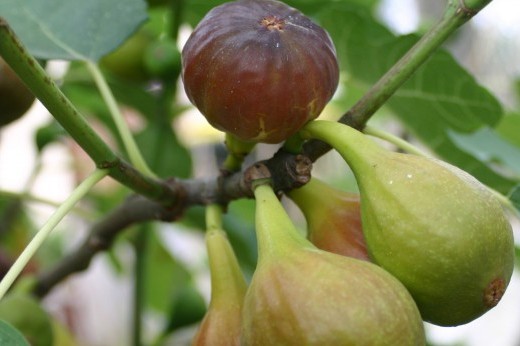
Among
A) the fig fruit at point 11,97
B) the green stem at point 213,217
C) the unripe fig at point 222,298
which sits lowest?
the fig fruit at point 11,97

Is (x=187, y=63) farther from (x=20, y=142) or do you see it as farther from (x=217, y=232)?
(x=20, y=142)

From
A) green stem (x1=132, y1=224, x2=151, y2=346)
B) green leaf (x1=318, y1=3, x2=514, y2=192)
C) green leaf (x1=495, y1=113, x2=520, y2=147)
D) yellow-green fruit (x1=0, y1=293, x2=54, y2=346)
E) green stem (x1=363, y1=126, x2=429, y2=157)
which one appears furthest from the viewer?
green leaf (x1=495, y1=113, x2=520, y2=147)

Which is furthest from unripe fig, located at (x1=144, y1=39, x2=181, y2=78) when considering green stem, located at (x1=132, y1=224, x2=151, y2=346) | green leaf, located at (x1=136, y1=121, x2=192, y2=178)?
green stem, located at (x1=132, y1=224, x2=151, y2=346)

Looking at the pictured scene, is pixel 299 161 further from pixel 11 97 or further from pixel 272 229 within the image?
pixel 11 97

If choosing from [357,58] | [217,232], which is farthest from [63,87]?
[217,232]

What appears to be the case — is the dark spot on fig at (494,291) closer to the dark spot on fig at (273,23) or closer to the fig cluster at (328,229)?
the fig cluster at (328,229)

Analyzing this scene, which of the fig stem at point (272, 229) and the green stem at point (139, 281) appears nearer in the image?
the fig stem at point (272, 229)

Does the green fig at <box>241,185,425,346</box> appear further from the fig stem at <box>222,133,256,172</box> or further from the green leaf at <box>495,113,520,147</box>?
the green leaf at <box>495,113,520,147</box>

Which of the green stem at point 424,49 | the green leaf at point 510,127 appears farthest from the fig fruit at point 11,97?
the green leaf at point 510,127
